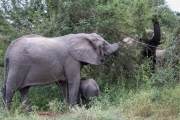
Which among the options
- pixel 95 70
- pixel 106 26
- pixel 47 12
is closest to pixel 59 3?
pixel 47 12

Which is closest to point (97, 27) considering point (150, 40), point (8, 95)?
point (150, 40)

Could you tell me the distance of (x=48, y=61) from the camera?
6223mm

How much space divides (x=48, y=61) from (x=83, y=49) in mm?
748

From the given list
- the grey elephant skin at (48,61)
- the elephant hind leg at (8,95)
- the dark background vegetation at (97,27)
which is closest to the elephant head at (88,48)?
the grey elephant skin at (48,61)

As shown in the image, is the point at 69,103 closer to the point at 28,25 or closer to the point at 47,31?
the point at 47,31

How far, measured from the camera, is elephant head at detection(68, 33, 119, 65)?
6480 millimetres

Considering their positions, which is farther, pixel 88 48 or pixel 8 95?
pixel 88 48

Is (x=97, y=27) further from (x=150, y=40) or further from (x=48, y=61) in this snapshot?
(x=150, y=40)

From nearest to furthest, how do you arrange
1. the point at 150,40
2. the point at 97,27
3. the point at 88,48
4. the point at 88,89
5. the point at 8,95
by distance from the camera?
1. the point at 8,95
2. the point at 88,89
3. the point at 88,48
4. the point at 97,27
5. the point at 150,40

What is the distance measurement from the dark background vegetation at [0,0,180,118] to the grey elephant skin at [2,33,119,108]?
0.77 metres

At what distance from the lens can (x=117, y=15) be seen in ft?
25.3

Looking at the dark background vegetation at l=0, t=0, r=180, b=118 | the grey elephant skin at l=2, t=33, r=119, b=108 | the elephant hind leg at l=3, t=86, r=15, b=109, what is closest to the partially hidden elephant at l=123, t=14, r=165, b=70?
the dark background vegetation at l=0, t=0, r=180, b=118

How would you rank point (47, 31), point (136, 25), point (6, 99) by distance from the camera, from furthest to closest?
point (136, 25), point (47, 31), point (6, 99)

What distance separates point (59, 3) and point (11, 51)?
1914 millimetres
